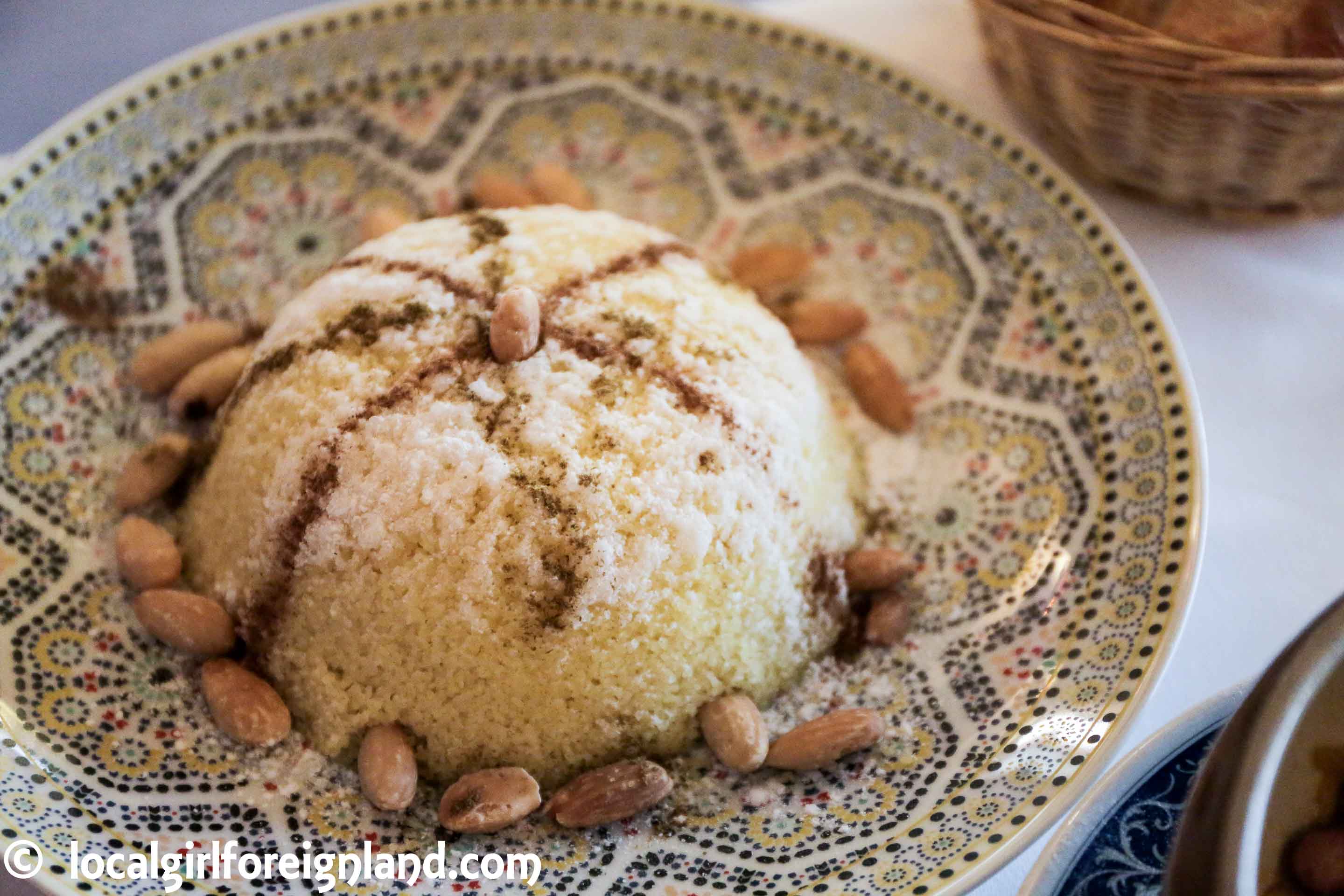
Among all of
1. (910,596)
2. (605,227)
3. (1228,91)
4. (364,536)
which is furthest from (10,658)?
(1228,91)

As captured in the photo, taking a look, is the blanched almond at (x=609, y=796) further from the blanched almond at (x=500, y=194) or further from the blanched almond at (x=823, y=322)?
the blanched almond at (x=500, y=194)

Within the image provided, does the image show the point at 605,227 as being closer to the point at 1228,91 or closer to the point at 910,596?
the point at 910,596

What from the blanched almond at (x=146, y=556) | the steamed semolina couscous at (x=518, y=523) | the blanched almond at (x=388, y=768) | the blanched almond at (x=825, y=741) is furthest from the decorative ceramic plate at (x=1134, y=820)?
the blanched almond at (x=146, y=556)

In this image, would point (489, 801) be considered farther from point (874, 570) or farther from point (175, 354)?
point (175, 354)

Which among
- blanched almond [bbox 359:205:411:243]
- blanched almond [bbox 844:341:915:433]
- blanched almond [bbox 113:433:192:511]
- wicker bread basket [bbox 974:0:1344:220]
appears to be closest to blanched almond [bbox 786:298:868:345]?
blanched almond [bbox 844:341:915:433]

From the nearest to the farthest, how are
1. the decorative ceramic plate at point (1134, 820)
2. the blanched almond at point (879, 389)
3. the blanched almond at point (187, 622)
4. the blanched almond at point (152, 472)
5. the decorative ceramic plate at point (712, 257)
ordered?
1. the decorative ceramic plate at point (1134, 820)
2. the decorative ceramic plate at point (712, 257)
3. the blanched almond at point (187, 622)
4. the blanched almond at point (152, 472)
5. the blanched almond at point (879, 389)

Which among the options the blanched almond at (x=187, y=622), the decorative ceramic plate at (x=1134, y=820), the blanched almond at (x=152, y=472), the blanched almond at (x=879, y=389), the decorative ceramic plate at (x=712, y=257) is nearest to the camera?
the decorative ceramic plate at (x=1134, y=820)
